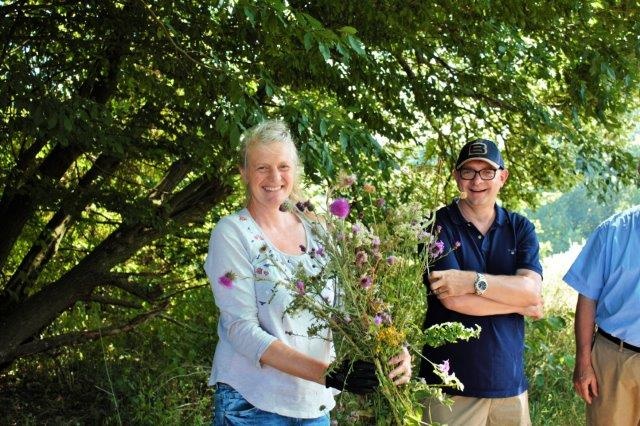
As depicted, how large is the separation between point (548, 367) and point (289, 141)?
4.37 metres

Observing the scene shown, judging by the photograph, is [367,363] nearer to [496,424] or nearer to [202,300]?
[496,424]

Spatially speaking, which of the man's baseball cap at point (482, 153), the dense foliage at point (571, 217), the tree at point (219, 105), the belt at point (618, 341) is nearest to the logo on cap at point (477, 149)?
the man's baseball cap at point (482, 153)

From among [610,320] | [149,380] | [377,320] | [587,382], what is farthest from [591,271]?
[149,380]

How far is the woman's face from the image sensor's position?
256cm

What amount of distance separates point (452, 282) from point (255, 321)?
0.82 m

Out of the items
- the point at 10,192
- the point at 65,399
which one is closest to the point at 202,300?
the point at 65,399

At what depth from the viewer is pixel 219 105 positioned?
14.0 feet

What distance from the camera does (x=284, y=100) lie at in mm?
3986

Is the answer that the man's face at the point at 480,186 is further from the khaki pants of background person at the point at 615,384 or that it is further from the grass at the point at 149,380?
the grass at the point at 149,380

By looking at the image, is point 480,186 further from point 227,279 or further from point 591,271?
point 227,279

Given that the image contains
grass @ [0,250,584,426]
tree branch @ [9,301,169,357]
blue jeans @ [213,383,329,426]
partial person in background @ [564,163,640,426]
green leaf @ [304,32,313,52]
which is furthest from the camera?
tree branch @ [9,301,169,357]

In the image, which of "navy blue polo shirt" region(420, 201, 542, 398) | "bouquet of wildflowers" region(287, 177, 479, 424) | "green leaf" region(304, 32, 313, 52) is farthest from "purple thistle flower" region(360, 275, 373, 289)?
"green leaf" region(304, 32, 313, 52)

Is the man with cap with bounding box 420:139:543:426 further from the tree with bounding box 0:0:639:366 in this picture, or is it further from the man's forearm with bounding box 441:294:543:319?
the tree with bounding box 0:0:639:366

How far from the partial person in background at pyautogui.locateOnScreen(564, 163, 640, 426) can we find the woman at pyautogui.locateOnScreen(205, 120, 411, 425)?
4.69 feet
